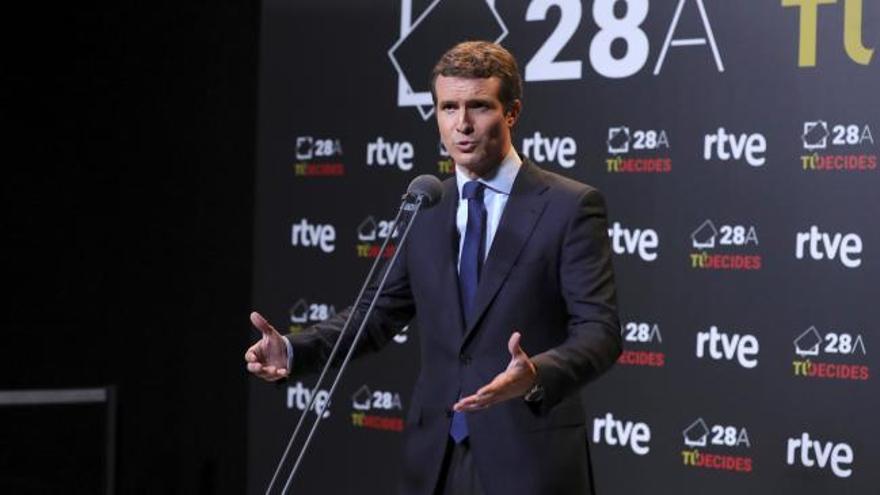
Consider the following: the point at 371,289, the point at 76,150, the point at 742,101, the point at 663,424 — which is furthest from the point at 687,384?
the point at 76,150

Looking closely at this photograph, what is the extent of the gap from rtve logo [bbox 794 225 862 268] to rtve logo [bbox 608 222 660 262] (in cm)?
55

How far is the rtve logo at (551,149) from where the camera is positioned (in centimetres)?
527

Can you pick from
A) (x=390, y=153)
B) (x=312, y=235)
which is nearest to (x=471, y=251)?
(x=390, y=153)

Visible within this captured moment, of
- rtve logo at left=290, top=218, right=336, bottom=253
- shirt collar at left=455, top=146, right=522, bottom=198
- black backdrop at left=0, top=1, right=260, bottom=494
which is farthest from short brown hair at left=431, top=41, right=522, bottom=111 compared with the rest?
black backdrop at left=0, top=1, right=260, bottom=494

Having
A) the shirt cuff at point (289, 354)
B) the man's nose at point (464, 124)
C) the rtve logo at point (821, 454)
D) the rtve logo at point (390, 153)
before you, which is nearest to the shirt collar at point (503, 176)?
the man's nose at point (464, 124)

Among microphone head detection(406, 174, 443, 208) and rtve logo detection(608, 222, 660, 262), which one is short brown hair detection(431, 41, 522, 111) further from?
rtve logo detection(608, 222, 660, 262)

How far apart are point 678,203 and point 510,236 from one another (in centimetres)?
209

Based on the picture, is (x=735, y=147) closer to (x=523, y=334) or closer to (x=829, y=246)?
(x=829, y=246)

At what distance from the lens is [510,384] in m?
2.60

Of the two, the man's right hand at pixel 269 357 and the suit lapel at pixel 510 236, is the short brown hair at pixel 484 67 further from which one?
the man's right hand at pixel 269 357

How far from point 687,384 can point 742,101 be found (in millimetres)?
1029

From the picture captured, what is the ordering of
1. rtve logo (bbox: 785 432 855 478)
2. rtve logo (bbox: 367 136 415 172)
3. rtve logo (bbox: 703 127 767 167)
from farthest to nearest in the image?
rtve logo (bbox: 367 136 415 172) → rtve logo (bbox: 703 127 767 167) → rtve logo (bbox: 785 432 855 478)

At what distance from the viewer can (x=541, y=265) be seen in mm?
2998

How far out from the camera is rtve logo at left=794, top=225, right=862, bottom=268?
461cm
